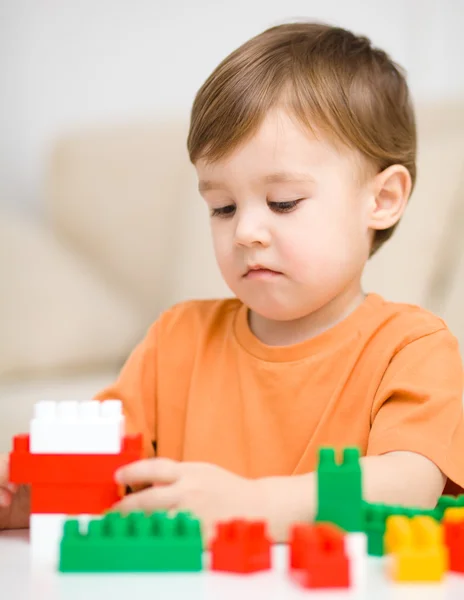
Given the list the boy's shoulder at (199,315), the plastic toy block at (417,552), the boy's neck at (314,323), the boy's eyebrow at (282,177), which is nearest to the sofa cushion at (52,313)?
the boy's shoulder at (199,315)

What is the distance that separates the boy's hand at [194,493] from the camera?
2.25 feet

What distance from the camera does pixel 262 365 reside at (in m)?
1.08

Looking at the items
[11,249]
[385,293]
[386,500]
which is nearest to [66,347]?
[11,249]

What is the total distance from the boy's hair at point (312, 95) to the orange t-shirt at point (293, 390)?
19 centimetres

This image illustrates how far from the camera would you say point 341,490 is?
60 centimetres

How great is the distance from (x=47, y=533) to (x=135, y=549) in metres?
0.13

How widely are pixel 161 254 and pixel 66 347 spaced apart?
26cm

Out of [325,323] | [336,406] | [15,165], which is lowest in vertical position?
[336,406]

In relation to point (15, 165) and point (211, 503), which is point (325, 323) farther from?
point (15, 165)

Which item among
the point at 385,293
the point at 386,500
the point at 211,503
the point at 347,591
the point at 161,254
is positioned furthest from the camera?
the point at 161,254

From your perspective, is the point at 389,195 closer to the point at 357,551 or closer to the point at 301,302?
the point at 301,302

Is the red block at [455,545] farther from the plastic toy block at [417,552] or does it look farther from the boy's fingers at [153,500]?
the boy's fingers at [153,500]

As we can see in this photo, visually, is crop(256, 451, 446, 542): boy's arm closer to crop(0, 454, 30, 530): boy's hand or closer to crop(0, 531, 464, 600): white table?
crop(0, 531, 464, 600): white table

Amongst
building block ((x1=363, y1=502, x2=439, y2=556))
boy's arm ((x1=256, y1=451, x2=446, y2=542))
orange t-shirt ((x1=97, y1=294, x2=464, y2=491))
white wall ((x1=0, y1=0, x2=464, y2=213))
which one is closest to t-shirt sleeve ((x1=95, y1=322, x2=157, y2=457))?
orange t-shirt ((x1=97, y1=294, x2=464, y2=491))
